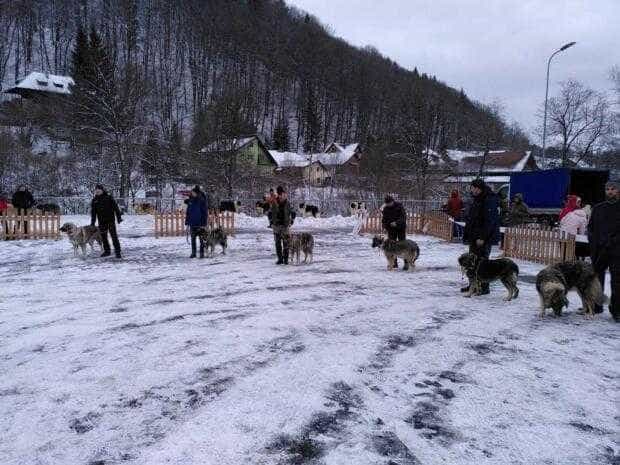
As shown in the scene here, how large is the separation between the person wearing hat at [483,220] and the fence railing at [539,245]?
13.5 ft

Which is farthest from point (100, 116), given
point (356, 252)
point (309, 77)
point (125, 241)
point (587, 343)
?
point (309, 77)

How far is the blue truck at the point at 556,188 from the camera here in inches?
767

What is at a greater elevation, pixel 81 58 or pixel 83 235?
pixel 81 58

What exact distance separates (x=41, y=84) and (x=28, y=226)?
51.8 metres

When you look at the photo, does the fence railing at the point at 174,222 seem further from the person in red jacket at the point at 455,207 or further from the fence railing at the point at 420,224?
the person in red jacket at the point at 455,207

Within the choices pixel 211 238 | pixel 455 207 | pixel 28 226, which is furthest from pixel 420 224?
pixel 28 226

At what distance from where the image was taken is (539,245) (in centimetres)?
1148

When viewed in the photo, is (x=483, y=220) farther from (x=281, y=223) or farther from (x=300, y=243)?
(x=281, y=223)

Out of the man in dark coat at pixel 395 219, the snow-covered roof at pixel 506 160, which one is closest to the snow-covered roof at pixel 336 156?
the snow-covered roof at pixel 506 160

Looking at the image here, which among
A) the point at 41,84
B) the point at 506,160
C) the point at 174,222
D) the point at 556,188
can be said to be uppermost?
the point at 41,84

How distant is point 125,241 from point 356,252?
813cm

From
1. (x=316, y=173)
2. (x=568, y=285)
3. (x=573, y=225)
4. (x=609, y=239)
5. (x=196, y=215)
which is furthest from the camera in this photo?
(x=316, y=173)

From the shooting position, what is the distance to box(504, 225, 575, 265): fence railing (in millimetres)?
10625

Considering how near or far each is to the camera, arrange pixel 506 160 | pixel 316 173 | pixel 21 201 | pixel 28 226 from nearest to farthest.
A: pixel 28 226 → pixel 21 201 → pixel 316 173 → pixel 506 160
